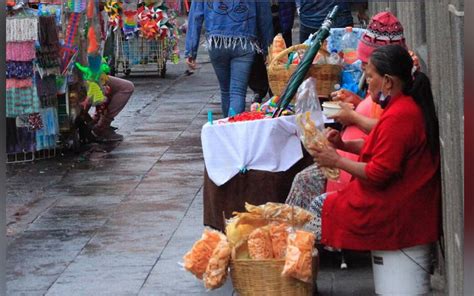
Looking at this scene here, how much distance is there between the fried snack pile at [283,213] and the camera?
234 inches

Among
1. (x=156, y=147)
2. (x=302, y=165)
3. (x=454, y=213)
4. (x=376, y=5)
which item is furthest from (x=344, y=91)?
(x=376, y=5)

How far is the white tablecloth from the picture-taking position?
6.74m

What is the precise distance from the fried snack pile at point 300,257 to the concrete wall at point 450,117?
2.26 feet

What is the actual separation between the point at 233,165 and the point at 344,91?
32.3 inches

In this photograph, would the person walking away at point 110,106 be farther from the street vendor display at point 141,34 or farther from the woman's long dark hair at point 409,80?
the woman's long dark hair at point 409,80

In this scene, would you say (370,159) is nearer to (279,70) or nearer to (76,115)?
(279,70)

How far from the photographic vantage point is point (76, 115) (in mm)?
11898

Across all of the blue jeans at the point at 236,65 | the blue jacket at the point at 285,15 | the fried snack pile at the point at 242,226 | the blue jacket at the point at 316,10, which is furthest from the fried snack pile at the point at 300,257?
the blue jacket at the point at 285,15

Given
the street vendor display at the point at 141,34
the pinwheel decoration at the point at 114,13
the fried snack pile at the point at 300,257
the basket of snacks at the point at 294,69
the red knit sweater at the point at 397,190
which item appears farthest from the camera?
the street vendor display at the point at 141,34

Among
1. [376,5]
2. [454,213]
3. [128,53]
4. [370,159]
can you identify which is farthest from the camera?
[128,53]

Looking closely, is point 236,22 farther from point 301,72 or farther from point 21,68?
point 301,72

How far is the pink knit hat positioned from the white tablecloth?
0.74 metres

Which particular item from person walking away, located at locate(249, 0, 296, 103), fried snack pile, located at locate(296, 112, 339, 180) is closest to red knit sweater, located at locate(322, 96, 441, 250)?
fried snack pile, located at locate(296, 112, 339, 180)

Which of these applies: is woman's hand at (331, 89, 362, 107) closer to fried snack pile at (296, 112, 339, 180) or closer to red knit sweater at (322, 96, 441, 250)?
fried snack pile at (296, 112, 339, 180)
